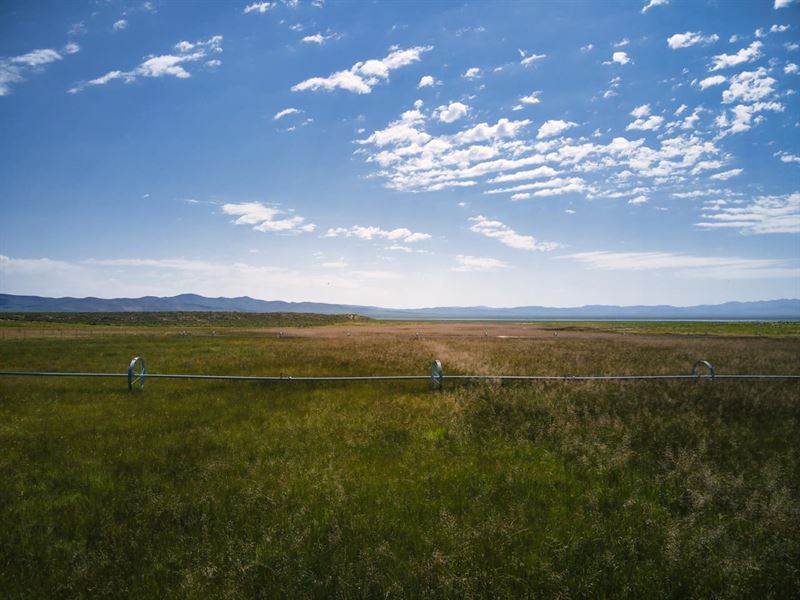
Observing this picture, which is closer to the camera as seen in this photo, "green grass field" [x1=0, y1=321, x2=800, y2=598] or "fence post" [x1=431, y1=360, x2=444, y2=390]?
"green grass field" [x1=0, y1=321, x2=800, y2=598]

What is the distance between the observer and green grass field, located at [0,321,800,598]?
4.12 metres

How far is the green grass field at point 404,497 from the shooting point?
412 cm

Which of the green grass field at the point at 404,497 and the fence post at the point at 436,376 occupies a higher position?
the fence post at the point at 436,376

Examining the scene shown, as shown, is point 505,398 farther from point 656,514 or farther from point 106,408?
point 106,408

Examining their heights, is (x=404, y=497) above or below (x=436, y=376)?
below

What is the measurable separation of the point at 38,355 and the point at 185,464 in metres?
24.3

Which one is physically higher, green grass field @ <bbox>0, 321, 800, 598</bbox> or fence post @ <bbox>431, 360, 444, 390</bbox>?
fence post @ <bbox>431, 360, 444, 390</bbox>

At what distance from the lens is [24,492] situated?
234 inches

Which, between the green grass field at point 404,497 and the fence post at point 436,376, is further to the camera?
the fence post at point 436,376

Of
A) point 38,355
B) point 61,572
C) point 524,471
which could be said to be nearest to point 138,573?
point 61,572

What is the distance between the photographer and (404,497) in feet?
19.0

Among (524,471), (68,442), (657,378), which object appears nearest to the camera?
(524,471)

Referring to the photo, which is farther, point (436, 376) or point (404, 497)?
point (436, 376)

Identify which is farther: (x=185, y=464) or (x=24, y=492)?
(x=185, y=464)
